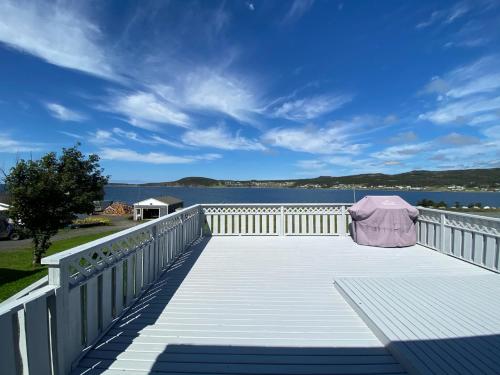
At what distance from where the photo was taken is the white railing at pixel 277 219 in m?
Result: 7.77

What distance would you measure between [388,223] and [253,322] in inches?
186

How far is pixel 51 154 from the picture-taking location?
33.0 ft

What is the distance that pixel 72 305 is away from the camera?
6.75 feet

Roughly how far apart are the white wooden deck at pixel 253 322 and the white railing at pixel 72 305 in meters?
0.17

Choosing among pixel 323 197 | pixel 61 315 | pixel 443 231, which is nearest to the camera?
pixel 61 315

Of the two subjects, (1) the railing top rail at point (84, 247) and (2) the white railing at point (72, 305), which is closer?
(2) the white railing at point (72, 305)

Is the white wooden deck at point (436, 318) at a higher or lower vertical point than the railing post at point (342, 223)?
lower

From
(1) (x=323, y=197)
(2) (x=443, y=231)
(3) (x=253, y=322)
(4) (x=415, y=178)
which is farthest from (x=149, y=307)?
(4) (x=415, y=178)

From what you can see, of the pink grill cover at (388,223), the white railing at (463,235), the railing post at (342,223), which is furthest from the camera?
the railing post at (342,223)

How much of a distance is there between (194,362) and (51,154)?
1052 centimetres

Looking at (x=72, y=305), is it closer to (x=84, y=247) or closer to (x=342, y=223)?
(x=84, y=247)

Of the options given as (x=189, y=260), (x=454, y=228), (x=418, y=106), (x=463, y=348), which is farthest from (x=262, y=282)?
(x=418, y=106)

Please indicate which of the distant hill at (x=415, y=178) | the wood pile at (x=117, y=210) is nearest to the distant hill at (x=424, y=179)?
the distant hill at (x=415, y=178)

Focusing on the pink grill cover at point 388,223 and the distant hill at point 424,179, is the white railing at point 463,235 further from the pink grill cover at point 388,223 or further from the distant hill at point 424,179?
the distant hill at point 424,179
